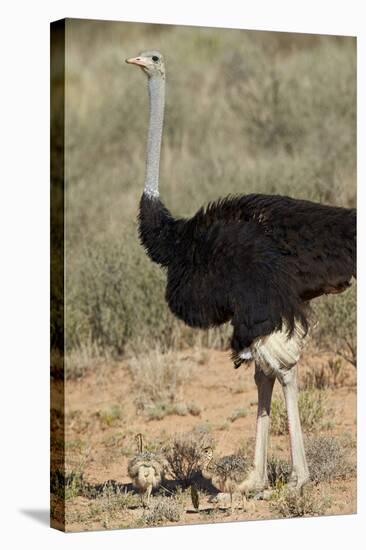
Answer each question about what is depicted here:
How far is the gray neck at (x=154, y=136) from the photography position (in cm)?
984

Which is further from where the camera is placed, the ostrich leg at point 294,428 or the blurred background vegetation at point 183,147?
the blurred background vegetation at point 183,147

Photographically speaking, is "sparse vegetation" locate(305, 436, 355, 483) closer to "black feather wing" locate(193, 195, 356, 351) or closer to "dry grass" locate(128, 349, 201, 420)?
"black feather wing" locate(193, 195, 356, 351)

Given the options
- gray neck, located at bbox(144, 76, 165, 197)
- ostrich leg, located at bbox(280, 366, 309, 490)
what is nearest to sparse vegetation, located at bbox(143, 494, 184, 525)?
ostrich leg, located at bbox(280, 366, 309, 490)

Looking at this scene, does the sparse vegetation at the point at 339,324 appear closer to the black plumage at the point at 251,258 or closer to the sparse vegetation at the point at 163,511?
the black plumage at the point at 251,258

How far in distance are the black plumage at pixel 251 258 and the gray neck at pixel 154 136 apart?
4.2 inches

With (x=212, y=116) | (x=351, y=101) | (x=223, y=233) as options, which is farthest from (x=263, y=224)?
(x=212, y=116)

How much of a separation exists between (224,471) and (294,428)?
0.74 m

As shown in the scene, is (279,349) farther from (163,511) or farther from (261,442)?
(163,511)

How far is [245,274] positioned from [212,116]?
26.9 ft

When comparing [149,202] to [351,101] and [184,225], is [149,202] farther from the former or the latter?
[351,101]

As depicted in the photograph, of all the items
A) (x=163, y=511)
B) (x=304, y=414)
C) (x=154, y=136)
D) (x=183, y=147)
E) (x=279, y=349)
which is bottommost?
(x=163, y=511)

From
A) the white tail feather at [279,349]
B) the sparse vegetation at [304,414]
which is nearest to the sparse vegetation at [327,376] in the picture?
the sparse vegetation at [304,414]

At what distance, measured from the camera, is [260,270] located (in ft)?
30.6

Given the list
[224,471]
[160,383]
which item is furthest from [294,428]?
[160,383]
